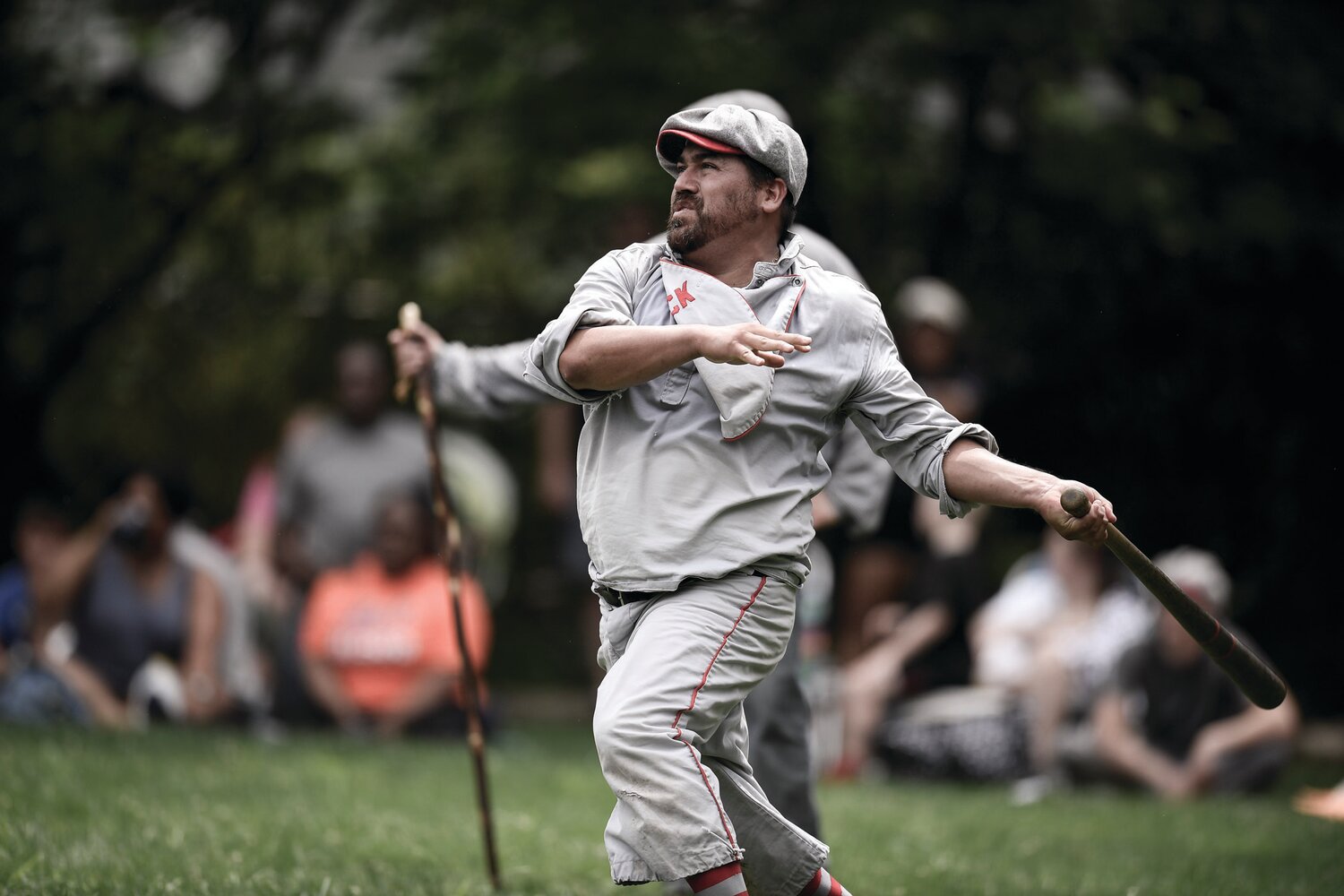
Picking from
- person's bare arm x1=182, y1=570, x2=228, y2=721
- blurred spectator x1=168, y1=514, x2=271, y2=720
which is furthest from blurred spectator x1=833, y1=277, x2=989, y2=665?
person's bare arm x1=182, y1=570, x2=228, y2=721

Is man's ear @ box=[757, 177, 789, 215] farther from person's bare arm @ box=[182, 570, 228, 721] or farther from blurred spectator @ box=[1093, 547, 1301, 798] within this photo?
person's bare arm @ box=[182, 570, 228, 721]

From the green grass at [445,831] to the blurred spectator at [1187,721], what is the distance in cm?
29

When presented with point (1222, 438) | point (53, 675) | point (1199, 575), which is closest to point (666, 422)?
point (1199, 575)

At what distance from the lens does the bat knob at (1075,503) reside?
4.23 m

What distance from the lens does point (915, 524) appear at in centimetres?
1118

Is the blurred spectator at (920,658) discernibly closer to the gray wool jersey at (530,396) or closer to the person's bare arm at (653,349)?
the gray wool jersey at (530,396)

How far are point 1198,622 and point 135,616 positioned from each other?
8.12 meters

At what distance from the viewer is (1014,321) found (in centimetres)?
1379

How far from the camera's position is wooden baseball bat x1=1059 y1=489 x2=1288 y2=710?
4383 millimetres

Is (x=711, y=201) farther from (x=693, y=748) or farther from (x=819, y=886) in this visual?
(x=819, y=886)

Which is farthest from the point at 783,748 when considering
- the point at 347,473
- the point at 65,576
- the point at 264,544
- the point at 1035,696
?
the point at 264,544

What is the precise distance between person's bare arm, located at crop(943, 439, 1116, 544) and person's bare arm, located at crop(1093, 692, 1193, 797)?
232 inches

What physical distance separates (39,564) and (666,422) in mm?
8080

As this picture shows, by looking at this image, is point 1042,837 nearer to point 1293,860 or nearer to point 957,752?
point 1293,860
